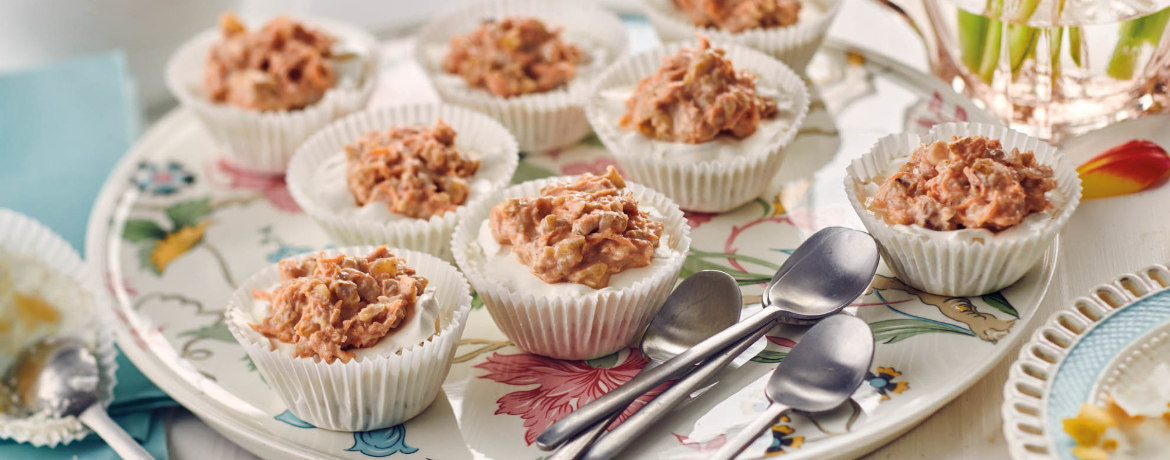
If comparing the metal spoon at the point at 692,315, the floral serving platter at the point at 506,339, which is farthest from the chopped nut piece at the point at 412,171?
the metal spoon at the point at 692,315

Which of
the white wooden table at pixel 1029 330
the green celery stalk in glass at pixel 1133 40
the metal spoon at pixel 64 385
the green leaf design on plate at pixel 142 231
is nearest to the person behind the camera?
the white wooden table at pixel 1029 330

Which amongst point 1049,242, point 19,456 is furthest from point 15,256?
point 1049,242

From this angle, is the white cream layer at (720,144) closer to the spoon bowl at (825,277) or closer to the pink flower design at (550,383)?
the spoon bowl at (825,277)

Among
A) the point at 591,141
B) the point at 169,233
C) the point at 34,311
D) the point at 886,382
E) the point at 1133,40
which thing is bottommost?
the point at 169,233

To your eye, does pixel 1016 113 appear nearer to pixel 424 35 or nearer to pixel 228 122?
pixel 424 35

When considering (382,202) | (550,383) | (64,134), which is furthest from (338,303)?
(64,134)

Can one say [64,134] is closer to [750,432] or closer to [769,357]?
[769,357]
